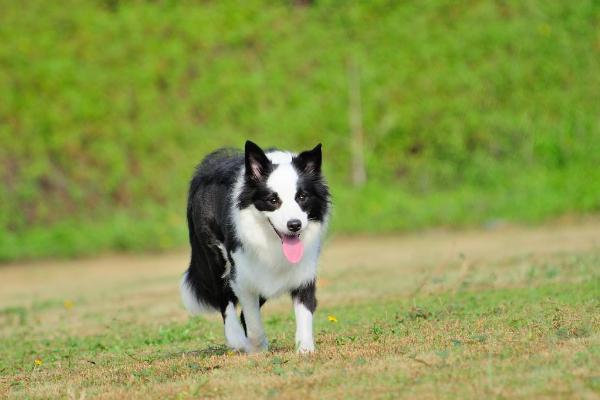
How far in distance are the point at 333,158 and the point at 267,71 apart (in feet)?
10.8

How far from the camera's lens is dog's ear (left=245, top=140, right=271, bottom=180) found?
851 centimetres

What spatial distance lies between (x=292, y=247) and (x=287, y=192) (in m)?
0.50

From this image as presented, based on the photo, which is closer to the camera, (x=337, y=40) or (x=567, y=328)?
(x=567, y=328)

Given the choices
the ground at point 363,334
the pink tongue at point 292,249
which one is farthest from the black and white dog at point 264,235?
the ground at point 363,334

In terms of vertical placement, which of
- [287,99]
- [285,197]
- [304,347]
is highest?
[287,99]

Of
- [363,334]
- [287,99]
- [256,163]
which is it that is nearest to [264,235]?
[256,163]

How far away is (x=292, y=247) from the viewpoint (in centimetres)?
861

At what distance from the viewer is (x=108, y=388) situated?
24.5ft

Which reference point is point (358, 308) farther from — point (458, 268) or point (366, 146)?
point (366, 146)

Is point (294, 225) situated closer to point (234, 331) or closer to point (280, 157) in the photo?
point (280, 157)

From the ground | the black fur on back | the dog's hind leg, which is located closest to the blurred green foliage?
the ground

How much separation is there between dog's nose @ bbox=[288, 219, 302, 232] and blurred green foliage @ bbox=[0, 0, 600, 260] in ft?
54.8

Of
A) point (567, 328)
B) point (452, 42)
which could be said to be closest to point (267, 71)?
point (452, 42)

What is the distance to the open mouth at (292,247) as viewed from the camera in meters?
8.59
